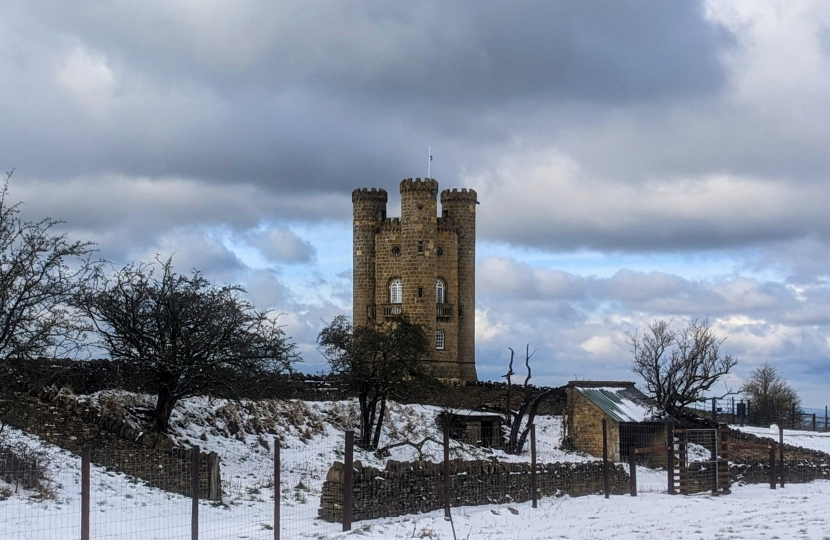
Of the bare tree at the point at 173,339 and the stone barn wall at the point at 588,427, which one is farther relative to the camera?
the stone barn wall at the point at 588,427

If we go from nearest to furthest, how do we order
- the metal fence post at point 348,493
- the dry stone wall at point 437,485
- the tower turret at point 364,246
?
the metal fence post at point 348,493 → the dry stone wall at point 437,485 → the tower turret at point 364,246

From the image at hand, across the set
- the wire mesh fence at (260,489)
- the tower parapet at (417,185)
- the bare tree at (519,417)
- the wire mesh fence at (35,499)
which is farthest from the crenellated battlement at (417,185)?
the wire mesh fence at (35,499)

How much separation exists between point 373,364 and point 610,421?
9290mm

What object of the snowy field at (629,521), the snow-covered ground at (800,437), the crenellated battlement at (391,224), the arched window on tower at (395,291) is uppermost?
the crenellated battlement at (391,224)

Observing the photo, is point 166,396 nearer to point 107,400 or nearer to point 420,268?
point 107,400

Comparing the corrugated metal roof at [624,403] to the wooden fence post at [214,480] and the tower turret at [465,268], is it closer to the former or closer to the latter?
the tower turret at [465,268]

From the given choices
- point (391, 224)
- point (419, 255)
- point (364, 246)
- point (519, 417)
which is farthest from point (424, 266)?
point (519, 417)

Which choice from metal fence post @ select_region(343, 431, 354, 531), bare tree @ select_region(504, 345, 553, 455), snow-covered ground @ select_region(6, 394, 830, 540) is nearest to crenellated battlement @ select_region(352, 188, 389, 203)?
bare tree @ select_region(504, 345, 553, 455)

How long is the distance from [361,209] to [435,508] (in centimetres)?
3709

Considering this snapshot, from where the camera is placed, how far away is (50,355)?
20547mm

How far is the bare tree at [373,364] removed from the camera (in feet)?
104

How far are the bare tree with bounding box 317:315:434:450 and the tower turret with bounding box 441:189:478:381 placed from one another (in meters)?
20.7

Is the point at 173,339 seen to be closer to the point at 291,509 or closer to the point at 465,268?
the point at 291,509

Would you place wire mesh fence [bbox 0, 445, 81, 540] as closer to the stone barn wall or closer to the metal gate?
the metal gate
